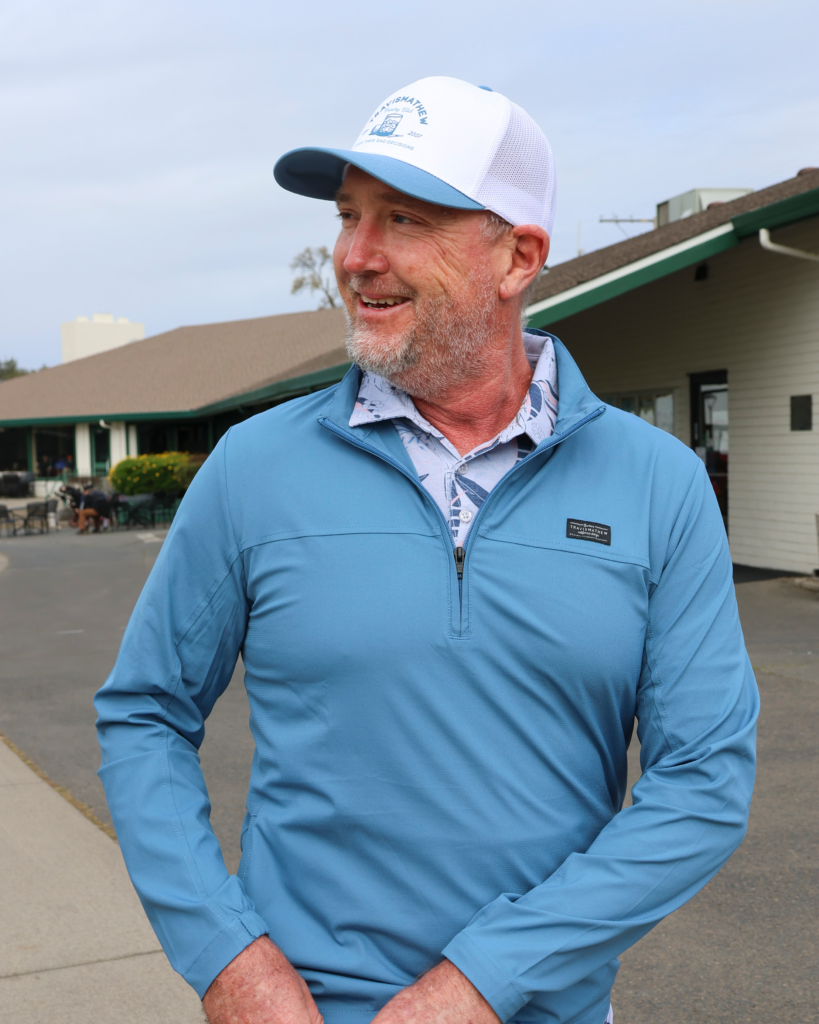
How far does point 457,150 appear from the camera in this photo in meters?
1.65

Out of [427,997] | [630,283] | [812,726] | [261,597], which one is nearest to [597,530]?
[261,597]

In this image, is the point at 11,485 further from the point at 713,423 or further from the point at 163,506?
the point at 713,423

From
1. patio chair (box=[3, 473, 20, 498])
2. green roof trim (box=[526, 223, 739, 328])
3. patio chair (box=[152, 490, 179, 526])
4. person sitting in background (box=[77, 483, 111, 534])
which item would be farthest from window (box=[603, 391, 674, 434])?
patio chair (box=[3, 473, 20, 498])

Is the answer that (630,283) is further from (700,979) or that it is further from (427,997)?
(427,997)

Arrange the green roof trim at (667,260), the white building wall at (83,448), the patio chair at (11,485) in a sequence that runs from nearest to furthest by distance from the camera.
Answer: the green roof trim at (667,260), the white building wall at (83,448), the patio chair at (11,485)

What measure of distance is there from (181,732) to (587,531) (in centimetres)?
76

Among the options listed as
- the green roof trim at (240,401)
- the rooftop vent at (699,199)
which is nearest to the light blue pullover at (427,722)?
the green roof trim at (240,401)

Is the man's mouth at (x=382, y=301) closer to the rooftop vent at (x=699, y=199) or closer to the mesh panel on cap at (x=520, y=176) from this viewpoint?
the mesh panel on cap at (x=520, y=176)

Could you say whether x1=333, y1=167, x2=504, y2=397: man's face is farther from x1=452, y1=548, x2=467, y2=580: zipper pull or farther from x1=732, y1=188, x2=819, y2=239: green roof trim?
x1=732, y1=188, x2=819, y2=239: green roof trim

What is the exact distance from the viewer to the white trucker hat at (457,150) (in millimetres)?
1640

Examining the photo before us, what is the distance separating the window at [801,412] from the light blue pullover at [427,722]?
12328 millimetres

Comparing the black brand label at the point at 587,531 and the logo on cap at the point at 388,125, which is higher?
the logo on cap at the point at 388,125

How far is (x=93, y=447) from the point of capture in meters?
39.8

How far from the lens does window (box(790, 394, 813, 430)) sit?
42.7ft
